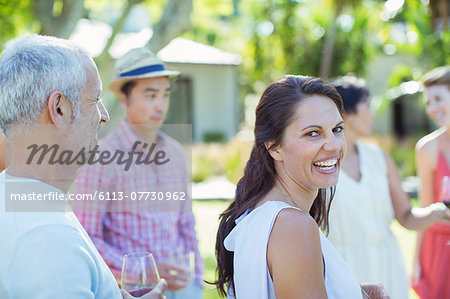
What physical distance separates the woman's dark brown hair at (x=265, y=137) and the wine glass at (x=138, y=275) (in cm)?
36

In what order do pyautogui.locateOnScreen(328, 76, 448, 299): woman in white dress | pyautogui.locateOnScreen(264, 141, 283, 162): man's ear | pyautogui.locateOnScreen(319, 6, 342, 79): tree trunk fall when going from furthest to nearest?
pyautogui.locateOnScreen(319, 6, 342, 79): tree trunk, pyautogui.locateOnScreen(328, 76, 448, 299): woman in white dress, pyautogui.locateOnScreen(264, 141, 283, 162): man's ear

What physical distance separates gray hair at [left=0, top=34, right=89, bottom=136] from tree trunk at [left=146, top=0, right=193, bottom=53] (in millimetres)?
3119

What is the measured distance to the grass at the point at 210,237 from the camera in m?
5.94

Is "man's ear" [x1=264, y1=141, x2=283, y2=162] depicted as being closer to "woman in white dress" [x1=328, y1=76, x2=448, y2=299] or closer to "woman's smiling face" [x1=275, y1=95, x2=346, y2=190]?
"woman's smiling face" [x1=275, y1=95, x2=346, y2=190]

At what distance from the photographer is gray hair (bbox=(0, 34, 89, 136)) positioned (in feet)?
5.13

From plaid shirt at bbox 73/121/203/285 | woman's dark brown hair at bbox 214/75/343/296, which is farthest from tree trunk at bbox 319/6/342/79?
woman's dark brown hair at bbox 214/75/343/296

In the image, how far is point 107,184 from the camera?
3008 millimetres

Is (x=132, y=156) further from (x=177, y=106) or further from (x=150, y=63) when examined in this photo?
(x=177, y=106)

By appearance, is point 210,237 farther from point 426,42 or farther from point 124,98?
point 426,42

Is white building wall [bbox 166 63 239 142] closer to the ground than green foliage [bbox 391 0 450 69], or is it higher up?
closer to the ground

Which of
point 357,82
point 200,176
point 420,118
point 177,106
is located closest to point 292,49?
point 177,106

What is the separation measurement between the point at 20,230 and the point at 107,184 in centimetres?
154

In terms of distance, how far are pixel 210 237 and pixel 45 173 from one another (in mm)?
6342

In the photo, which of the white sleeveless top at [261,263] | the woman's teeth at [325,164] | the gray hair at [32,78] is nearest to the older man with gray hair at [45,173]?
the gray hair at [32,78]
